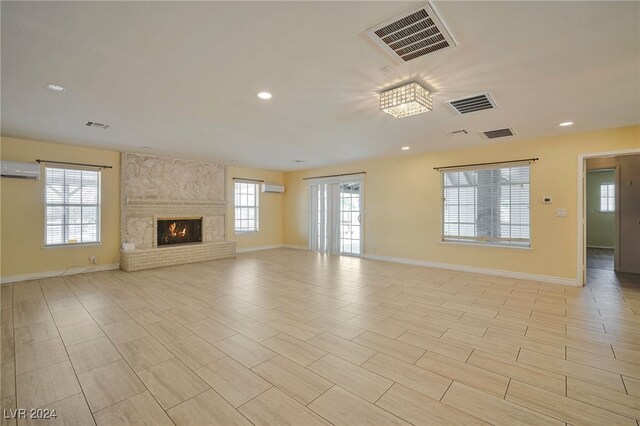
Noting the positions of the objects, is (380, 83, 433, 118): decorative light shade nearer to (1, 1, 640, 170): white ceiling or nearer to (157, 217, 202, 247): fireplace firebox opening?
(1, 1, 640, 170): white ceiling

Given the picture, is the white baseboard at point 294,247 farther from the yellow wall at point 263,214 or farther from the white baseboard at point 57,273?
the white baseboard at point 57,273

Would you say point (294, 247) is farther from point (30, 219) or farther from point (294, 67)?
point (294, 67)

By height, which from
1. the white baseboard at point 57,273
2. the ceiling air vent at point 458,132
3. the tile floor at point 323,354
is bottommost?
the tile floor at point 323,354

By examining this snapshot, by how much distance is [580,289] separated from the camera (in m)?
4.48

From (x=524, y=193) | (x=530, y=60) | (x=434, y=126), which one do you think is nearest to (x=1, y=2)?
(x=530, y=60)

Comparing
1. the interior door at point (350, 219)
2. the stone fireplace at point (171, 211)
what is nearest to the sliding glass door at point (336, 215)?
the interior door at point (350, 219)

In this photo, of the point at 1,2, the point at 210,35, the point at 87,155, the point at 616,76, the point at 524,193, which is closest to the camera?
the point at 1,2

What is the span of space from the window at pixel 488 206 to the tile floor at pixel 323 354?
46.2 inches

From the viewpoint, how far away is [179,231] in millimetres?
7234

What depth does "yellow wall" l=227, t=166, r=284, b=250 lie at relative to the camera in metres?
8.13

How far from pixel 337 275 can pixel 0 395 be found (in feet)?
14.4

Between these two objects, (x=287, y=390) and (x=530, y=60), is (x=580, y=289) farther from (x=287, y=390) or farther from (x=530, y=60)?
(x=287, y=390)

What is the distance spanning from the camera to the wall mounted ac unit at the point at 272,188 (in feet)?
29.0

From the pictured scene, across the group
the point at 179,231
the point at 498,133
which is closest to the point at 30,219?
the point at 179,231
